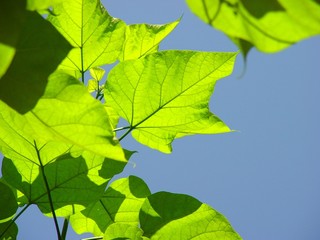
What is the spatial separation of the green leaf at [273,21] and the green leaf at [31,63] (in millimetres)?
126

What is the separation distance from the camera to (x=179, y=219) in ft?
2.10

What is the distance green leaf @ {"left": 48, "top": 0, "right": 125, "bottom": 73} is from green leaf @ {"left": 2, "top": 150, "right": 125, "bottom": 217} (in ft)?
0.49

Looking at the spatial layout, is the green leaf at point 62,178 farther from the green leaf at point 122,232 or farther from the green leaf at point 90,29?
the green leaf at point 90,29

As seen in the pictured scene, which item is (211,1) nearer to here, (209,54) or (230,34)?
(230,34)

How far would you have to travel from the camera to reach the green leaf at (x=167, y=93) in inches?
22.6

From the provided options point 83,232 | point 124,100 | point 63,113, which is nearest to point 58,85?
point 63,113

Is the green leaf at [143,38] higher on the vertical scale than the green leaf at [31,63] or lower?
lower

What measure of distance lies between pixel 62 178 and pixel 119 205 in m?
0.11

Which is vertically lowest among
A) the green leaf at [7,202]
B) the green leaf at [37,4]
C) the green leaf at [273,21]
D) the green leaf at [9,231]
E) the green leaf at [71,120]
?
the green leaf at [9,231]

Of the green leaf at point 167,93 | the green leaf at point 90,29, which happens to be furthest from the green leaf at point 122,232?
the green leaf at point 90,29

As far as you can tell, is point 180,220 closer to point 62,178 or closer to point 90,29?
point 62,178

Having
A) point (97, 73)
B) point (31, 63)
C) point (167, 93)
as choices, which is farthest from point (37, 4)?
point (97, 73)

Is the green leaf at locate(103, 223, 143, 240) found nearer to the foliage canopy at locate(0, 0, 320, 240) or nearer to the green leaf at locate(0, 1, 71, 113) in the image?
the foliage canopy at locate(0, 0, 320, 240)

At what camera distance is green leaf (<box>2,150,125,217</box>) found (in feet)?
1.94
